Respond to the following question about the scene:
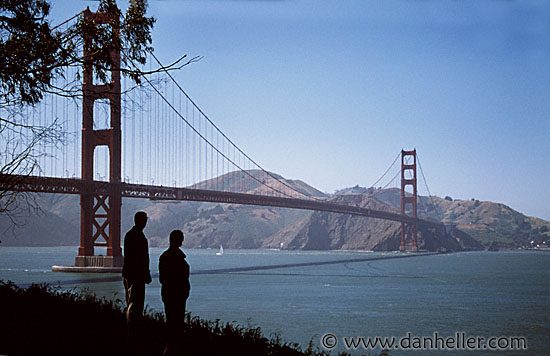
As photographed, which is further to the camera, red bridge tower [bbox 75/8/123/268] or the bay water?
red bridge tower [bbox 75/8/123/268]

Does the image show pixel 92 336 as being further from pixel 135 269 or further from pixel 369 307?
pixel 369 307

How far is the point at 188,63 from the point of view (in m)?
13.3

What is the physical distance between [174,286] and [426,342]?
54.9 feet

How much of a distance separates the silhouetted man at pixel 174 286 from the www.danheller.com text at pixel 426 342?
41.6 feet

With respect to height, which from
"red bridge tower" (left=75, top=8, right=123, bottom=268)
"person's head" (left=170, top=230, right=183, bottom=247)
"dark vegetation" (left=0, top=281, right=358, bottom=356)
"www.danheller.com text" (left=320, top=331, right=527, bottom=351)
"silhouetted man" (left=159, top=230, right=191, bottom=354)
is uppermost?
"red bridge tower" (left=75, top=8, right=123, bottom=268)

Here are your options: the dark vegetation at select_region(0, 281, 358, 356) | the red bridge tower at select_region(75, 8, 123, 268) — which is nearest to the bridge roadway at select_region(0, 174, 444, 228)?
the red bridge tower at select_region(75, 8, 123, 268)

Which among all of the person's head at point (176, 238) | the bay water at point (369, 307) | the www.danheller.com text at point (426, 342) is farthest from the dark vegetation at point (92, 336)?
the www.danheller.com text at point (426, 342)

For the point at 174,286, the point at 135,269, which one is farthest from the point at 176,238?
the point at 135,269

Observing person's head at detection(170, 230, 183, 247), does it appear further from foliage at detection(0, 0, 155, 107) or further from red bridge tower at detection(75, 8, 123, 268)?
red bridge tower at detection(75, 8, 123, 268)

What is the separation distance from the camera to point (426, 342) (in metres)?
23.8

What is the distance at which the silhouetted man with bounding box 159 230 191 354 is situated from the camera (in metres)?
9.10

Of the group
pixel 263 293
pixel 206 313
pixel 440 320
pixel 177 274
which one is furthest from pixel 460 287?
pixel 177 274

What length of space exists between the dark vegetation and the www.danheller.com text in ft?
33.3

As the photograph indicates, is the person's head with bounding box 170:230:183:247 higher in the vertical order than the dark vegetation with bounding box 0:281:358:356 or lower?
higher
